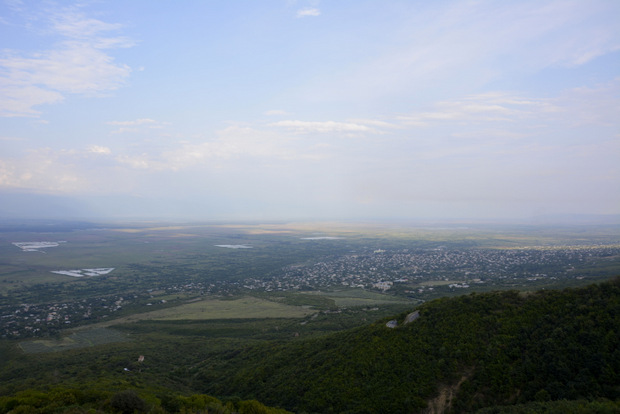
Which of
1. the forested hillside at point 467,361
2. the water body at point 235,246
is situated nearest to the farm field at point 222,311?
the forested hillside at point 467,361

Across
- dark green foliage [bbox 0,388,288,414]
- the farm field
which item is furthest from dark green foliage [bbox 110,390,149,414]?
the farm field

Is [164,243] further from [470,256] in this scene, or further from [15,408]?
[15,408]

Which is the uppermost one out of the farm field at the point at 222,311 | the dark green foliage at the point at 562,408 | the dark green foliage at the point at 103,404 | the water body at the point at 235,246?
the dark green foliage at the point at 562,408

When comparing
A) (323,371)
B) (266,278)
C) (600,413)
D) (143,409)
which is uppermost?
(600,413)

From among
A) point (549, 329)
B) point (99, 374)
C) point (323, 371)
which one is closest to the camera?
point (549, 329)

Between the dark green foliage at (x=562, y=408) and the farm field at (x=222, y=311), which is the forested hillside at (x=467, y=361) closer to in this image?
the dark green foliage at (x=562, y=408)

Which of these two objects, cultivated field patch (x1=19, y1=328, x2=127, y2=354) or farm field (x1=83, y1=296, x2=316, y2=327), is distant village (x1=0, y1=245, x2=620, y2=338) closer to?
cultivated field patch (x1=19, y1=328, x2=127, y2=354)

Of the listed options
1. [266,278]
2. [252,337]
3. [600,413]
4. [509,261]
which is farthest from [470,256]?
[600,413]

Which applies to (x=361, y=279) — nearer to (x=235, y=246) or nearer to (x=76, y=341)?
(x=76, y=341)
